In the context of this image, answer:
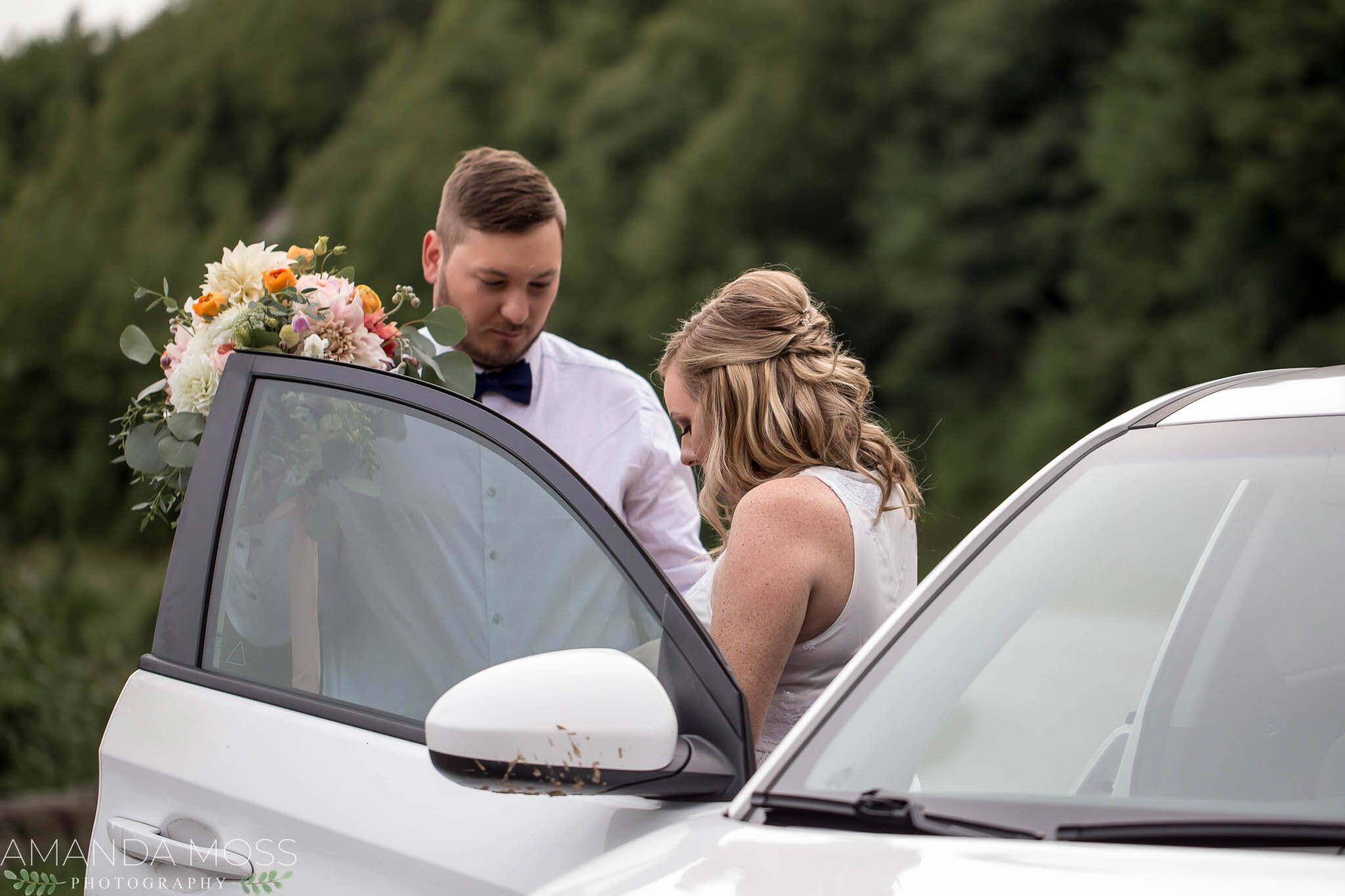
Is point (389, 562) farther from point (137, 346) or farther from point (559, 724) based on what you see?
point (137, 346)

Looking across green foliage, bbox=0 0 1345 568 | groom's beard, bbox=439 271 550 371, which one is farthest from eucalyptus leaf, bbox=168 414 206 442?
green foliage, bbox=0 0 1345 568

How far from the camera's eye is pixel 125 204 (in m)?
14.5

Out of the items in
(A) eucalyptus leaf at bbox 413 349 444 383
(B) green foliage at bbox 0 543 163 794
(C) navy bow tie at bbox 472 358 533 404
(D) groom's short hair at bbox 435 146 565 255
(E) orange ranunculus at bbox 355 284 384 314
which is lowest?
(B) green foliage at bbox 0 543 163 794

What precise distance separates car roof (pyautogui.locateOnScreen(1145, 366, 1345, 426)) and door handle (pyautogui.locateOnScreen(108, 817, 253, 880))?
3.85ft

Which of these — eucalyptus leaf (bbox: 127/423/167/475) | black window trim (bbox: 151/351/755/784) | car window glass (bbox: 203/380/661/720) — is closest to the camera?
black window trim (bbox: 151/351/755/784)

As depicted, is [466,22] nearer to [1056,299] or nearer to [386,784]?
[1056,299]

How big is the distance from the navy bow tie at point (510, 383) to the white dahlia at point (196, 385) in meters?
0.87

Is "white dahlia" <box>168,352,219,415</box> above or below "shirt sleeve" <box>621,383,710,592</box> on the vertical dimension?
above

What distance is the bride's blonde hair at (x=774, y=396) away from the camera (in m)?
1.78

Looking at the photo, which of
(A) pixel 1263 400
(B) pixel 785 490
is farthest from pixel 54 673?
(A) pixel 1263 400

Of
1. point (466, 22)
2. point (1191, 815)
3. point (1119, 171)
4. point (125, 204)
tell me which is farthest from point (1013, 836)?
point (125, 204)

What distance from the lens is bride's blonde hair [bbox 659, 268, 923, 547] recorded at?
178 centimetres

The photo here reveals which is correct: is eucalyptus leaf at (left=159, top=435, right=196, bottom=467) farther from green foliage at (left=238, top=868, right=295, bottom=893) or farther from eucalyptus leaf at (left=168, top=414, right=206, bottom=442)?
green foliage at (left=238, top=868, right=295, bottom=893)

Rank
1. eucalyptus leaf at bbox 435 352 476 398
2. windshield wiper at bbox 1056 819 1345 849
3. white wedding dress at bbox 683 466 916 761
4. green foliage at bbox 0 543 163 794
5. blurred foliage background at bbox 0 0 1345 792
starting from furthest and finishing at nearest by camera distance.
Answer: blurred foliage background at bbox 0 0 1345 792
green foliage at bbox 0 543 163 794
eucalyptus leaf at bbox 435 352 476 398
white wedding dress at bbox 683 466 916 761
windshield wiper at bbox 1056 819 1345 849
